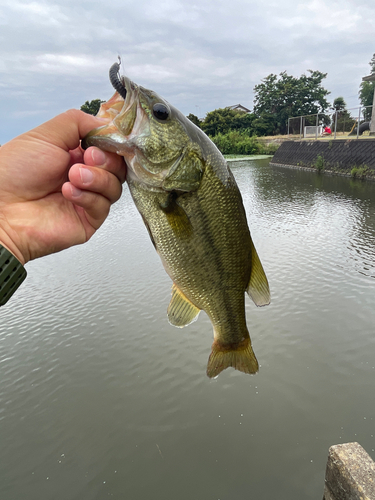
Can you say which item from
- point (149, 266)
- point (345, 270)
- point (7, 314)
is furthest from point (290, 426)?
point (7, 314)

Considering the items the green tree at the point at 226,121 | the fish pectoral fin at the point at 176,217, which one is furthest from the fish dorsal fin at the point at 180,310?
the green tree at the point at 226,121

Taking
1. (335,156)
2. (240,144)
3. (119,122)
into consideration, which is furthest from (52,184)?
(240,144)

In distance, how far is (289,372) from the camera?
18.6ft

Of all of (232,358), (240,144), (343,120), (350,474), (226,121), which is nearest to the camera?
(232,358)

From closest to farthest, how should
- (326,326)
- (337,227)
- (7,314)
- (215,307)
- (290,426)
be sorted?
(215,307), (290,426), (326,326), (7,314), (337,227)

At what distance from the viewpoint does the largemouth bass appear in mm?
1710

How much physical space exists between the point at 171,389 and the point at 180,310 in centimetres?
407

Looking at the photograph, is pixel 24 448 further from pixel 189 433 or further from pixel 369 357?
pixel 369 357

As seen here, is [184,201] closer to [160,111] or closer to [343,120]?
[160,111]

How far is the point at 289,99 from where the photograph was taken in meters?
54.1

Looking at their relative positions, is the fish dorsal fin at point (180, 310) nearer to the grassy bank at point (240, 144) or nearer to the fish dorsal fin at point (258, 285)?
the fish dorsal fin at point (258, 285)

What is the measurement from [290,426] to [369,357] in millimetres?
2203

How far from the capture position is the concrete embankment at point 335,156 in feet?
69.6

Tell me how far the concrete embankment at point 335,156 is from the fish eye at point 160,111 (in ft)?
73.1
